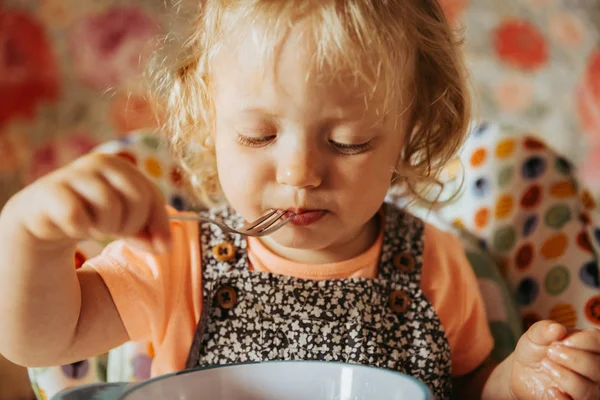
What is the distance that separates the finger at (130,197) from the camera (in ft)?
1.62

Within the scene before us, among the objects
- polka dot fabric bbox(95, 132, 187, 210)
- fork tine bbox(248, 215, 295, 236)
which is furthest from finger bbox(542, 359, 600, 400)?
polka dot fabric bbox(95, 132, 187, 210)

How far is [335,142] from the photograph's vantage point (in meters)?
0.67

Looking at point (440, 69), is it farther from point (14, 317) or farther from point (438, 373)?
point (14, 317)

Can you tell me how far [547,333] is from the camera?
0.65m

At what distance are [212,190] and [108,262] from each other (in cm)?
24

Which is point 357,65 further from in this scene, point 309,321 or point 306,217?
point 309,321

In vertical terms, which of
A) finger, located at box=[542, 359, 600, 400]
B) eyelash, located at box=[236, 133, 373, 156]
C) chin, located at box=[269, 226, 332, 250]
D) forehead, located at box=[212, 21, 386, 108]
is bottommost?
finger, located at box=[542, 359, 600, 400]

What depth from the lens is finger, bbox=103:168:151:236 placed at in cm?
49

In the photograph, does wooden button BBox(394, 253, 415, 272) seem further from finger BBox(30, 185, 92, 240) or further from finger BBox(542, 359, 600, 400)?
finger BBox(30, 185, 92, 240)

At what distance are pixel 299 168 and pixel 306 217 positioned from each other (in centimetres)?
7

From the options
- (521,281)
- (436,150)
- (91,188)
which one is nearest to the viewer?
(91,188)

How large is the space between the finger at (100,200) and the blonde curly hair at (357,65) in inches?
8.2

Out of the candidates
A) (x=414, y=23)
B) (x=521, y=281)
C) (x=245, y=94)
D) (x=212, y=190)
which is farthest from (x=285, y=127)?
(x=521, y=281)

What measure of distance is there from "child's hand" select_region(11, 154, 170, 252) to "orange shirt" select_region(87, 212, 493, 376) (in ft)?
0.61
